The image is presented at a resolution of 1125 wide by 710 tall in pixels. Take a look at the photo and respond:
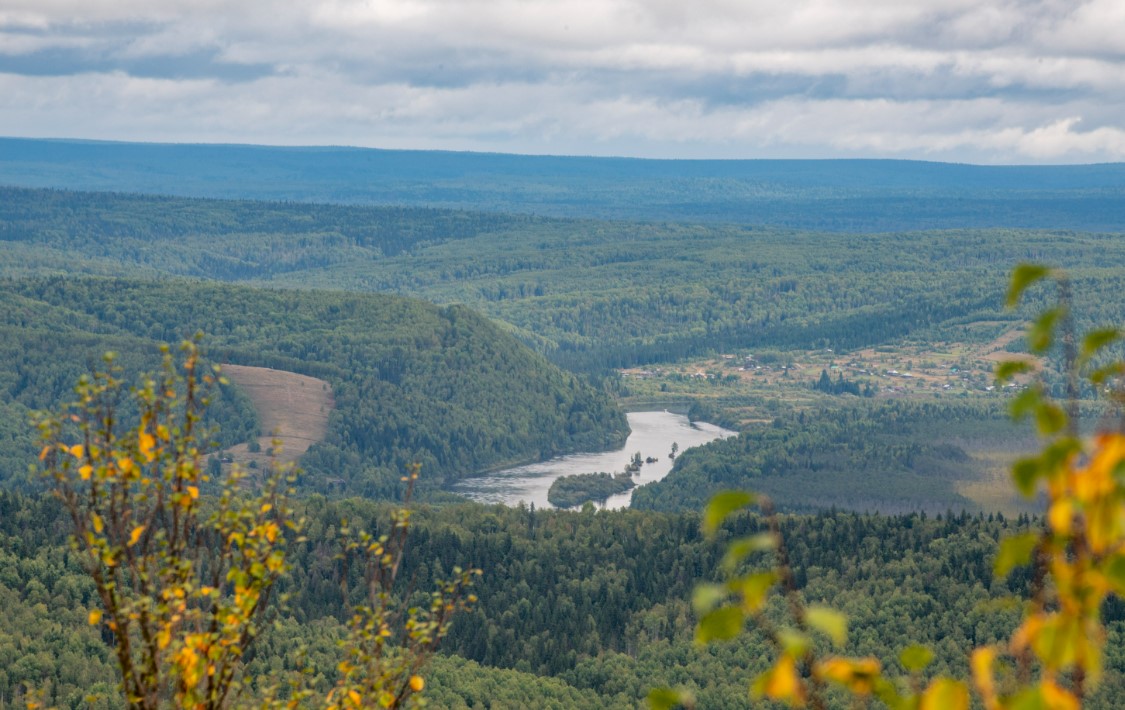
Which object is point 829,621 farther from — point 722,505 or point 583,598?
point 583,598

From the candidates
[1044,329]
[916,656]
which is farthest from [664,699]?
[1044,329]

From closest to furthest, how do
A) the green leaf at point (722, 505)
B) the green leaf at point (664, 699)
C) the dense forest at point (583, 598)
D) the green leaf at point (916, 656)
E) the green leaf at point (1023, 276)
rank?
the green leaf at point (722, 505), the green leaf at point (1023, 276), the green leaf at point (916, 656), the green leaf at point (664, 699), the dense forest at point (583, 598)

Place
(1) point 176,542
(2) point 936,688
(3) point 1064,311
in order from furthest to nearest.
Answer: (1) point 176,542 < (3) point 1064,311 < (2) point 936,688

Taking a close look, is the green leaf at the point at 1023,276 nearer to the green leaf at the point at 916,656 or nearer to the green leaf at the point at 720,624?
the green leaf at the point at 916,656

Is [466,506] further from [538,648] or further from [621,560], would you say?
[538,648]

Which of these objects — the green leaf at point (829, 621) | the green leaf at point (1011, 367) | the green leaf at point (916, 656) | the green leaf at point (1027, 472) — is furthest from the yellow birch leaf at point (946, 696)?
the green leaf at point (1011, 367)

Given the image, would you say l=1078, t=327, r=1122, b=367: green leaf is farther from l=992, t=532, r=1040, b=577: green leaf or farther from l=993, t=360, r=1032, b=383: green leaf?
l=992, t=532, r=1040, b=577: green leaf

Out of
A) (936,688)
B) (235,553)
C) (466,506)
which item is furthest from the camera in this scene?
(466,506)

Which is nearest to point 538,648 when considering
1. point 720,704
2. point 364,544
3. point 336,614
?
point 336,614
